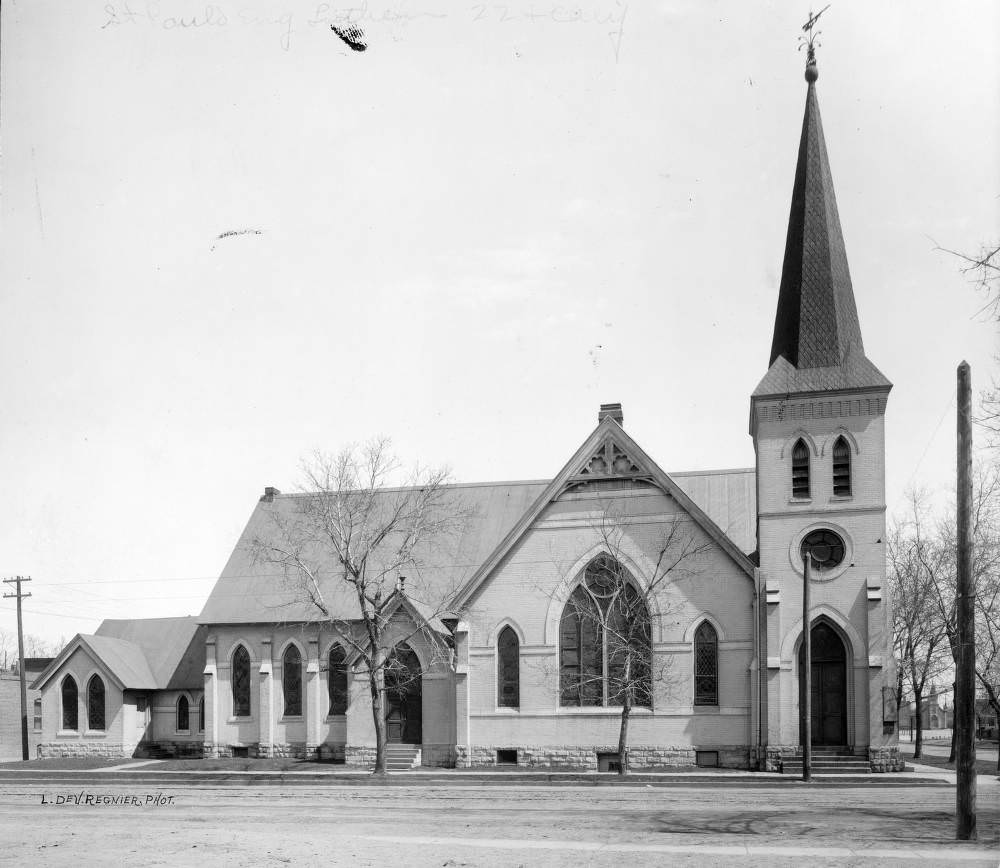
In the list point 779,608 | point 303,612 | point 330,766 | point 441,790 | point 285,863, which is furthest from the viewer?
point 303,612

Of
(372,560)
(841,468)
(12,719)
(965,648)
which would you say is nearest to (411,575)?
(372,560)

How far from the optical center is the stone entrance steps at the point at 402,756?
3609 cm

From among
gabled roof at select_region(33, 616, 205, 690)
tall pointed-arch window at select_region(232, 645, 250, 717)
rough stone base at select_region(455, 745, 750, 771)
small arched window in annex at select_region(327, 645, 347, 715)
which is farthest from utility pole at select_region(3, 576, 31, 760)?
rough stone base at select_region(455, 745, 750, 771)

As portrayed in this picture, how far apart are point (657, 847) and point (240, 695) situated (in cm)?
2807

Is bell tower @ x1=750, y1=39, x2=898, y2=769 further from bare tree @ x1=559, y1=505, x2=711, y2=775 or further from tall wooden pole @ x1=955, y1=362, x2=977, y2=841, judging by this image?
tall wooden pole @ x1=955, y1=362, x2=977, y2=841

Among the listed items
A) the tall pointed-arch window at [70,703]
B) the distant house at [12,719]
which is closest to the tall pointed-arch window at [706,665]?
the tall pointed-arch window at [70,703]

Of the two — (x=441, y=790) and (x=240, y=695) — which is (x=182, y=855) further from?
(x=240, y=695)

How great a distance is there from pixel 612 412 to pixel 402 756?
43.8ft

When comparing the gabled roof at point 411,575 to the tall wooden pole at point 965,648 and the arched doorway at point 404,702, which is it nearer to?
the arched doorway at point 404,702

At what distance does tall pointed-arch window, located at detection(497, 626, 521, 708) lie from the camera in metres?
35.3

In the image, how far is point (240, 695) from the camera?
41.6 m

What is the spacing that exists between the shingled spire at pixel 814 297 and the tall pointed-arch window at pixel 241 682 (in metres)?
21.5

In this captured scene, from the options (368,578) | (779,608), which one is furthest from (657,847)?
(368,578)

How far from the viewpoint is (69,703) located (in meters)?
44.0
